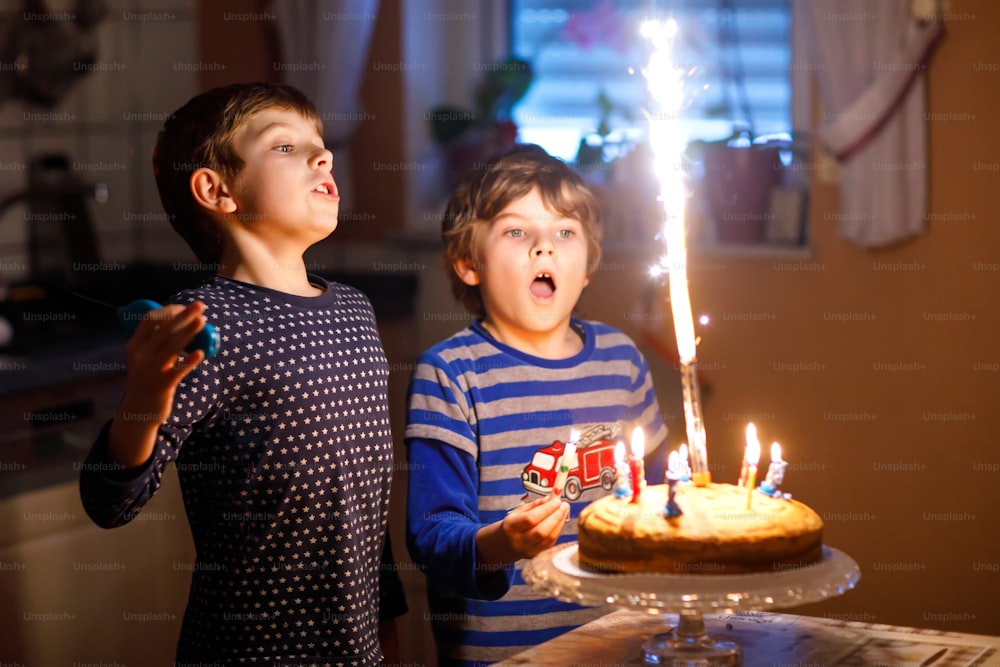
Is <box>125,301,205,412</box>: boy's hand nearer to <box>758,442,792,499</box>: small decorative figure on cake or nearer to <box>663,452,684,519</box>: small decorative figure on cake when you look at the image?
<box>663,452,684,519</box>: small decorative figure on cake

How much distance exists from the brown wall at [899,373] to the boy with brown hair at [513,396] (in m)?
1.08

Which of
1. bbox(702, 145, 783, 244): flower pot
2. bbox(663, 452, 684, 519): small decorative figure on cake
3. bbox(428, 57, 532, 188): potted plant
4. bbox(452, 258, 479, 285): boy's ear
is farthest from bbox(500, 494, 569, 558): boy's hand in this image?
bbox(428, 57, 532, 188): potted plant

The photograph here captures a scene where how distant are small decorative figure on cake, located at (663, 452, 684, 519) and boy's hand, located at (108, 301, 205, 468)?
0.50 metres

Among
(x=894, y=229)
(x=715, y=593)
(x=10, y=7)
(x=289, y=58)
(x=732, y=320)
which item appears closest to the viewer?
(x=715, y=593)

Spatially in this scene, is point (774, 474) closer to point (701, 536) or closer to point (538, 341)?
point (701, 536)

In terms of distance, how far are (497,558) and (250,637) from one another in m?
0.31

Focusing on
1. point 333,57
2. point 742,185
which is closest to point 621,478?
point 742,185

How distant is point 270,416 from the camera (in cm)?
139

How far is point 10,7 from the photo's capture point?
9.98 feet

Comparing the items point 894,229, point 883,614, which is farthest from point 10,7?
point 883,614

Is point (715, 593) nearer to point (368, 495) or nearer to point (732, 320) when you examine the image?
point (368, 495)

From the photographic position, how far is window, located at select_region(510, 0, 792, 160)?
290cm

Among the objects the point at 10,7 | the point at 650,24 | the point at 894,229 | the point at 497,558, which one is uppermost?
→ the point at 10,7

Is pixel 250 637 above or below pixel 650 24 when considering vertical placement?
below
